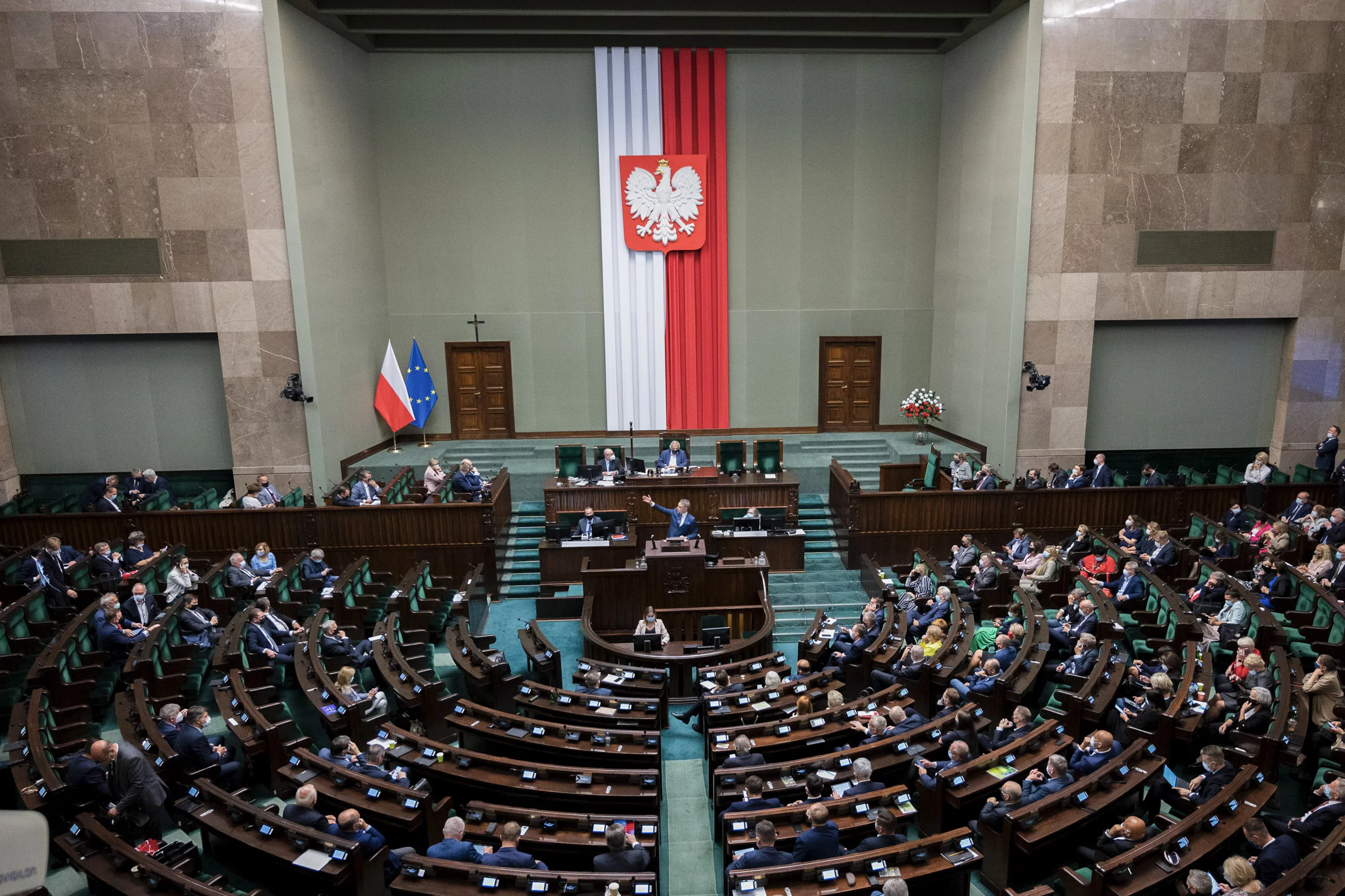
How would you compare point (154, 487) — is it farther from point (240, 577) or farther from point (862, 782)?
point (862, 782)

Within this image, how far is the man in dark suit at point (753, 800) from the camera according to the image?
6281mm

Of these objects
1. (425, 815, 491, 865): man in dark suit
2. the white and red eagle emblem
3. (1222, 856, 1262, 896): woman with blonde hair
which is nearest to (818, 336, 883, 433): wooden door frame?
the white and red eagle emblem

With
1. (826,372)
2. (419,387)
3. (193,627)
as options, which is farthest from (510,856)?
(826,372)

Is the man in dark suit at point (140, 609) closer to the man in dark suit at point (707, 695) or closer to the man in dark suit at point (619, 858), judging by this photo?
the man in dark suit at point (707, 695)

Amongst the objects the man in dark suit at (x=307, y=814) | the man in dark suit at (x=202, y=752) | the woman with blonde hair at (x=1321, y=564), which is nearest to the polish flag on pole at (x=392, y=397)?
the man in dark suit at (x=202, y=752)

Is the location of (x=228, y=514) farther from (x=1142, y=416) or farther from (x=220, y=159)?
(x=1142, y=416)

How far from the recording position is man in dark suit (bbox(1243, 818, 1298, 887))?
518 centimetres

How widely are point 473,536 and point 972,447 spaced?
9.15 metres

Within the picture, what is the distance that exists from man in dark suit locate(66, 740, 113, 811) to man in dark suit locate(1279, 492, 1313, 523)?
1329 cm

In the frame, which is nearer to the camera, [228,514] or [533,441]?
[228,514]

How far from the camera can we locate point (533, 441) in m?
17.2

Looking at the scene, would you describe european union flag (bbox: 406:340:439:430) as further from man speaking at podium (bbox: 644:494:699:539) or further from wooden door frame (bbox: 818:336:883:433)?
wooden door frame (bbox: 818:336:883:433)

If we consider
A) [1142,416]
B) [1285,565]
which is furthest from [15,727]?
[1142,416]

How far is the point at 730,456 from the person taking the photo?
1469cm
